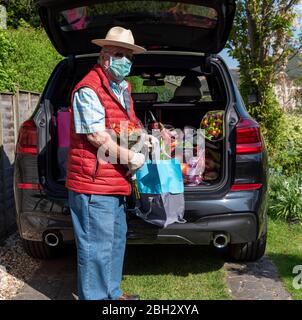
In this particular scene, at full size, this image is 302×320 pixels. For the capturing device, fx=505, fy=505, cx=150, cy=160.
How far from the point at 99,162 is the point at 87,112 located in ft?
1.03

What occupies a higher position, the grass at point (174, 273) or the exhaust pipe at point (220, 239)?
the exhaust pipe at point (220, 239)

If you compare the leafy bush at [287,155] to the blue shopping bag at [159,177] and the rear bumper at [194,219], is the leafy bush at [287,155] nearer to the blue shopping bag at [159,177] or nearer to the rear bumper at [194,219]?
the rear bumper at [194,219]

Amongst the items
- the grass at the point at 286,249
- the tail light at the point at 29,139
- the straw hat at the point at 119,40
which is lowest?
the grass at the point at 286,249

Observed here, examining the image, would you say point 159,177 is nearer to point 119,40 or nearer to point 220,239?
point 220,239

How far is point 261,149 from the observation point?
3576mm

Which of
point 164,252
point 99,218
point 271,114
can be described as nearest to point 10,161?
point 164,252

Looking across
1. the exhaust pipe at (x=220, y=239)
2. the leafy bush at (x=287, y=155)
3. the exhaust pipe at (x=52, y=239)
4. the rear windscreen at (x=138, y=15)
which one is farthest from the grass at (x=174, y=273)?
the leafy bush at (x=287, y=155)

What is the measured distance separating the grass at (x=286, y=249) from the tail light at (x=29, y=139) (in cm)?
A: 214

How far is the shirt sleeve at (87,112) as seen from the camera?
2.87m

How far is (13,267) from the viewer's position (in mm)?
4250

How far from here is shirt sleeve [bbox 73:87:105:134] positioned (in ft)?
9.41

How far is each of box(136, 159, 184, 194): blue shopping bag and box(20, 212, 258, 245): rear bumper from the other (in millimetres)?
289

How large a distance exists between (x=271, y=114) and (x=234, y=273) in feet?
12.4

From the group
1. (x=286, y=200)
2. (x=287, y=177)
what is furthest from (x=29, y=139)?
(x=287, y=177)
